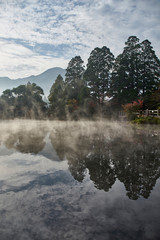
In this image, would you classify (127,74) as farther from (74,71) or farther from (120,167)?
(120,167)

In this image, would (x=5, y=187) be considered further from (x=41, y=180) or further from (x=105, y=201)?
(x=105, y=201)

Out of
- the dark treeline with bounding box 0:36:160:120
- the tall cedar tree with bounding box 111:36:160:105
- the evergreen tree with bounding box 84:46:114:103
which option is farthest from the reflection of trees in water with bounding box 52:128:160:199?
the evergreen tree with bounding box 84:46:114:103

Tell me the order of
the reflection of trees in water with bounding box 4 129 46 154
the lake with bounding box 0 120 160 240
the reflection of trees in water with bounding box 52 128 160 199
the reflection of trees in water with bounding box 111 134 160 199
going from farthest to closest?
the reflection of trees in water with bounding box 4 129 46 154
the reflection of trees in water with bounding box 52 128 160 199
the reflection of trees in water with bounding box 111 134 160 199
the lake with bounding box 0 120 160 240

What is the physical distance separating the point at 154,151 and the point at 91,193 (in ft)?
15.9

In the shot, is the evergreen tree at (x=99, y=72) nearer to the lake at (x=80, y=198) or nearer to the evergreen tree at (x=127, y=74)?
the evergreen tree at (x=127, y=74)

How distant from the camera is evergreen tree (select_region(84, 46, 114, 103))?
35.2 meters

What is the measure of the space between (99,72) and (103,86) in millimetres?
2988

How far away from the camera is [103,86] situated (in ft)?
117

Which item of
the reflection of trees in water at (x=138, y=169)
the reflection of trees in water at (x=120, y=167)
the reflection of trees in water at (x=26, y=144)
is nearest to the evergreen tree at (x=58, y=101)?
the reflection of trees in water at (x=26, y=144)

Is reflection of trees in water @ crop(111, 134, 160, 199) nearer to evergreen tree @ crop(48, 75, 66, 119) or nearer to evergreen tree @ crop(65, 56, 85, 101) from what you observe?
evergreen tree @ crop(48, 75, 66, 119)

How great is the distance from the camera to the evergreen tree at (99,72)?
35.2m

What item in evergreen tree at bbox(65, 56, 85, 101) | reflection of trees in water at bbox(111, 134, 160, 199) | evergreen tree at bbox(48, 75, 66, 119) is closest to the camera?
reflection of trees in water at bbox(111, 134, 160, 199)

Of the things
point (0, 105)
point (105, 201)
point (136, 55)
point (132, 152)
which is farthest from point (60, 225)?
point (0, 105)

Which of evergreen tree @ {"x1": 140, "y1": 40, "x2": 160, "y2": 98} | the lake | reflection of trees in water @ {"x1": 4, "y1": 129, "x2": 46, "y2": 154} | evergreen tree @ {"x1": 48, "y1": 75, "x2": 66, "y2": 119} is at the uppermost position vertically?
evergreen tree @ {"x1": 140, "y1": 40, "x2": 160, "y2": 98}
